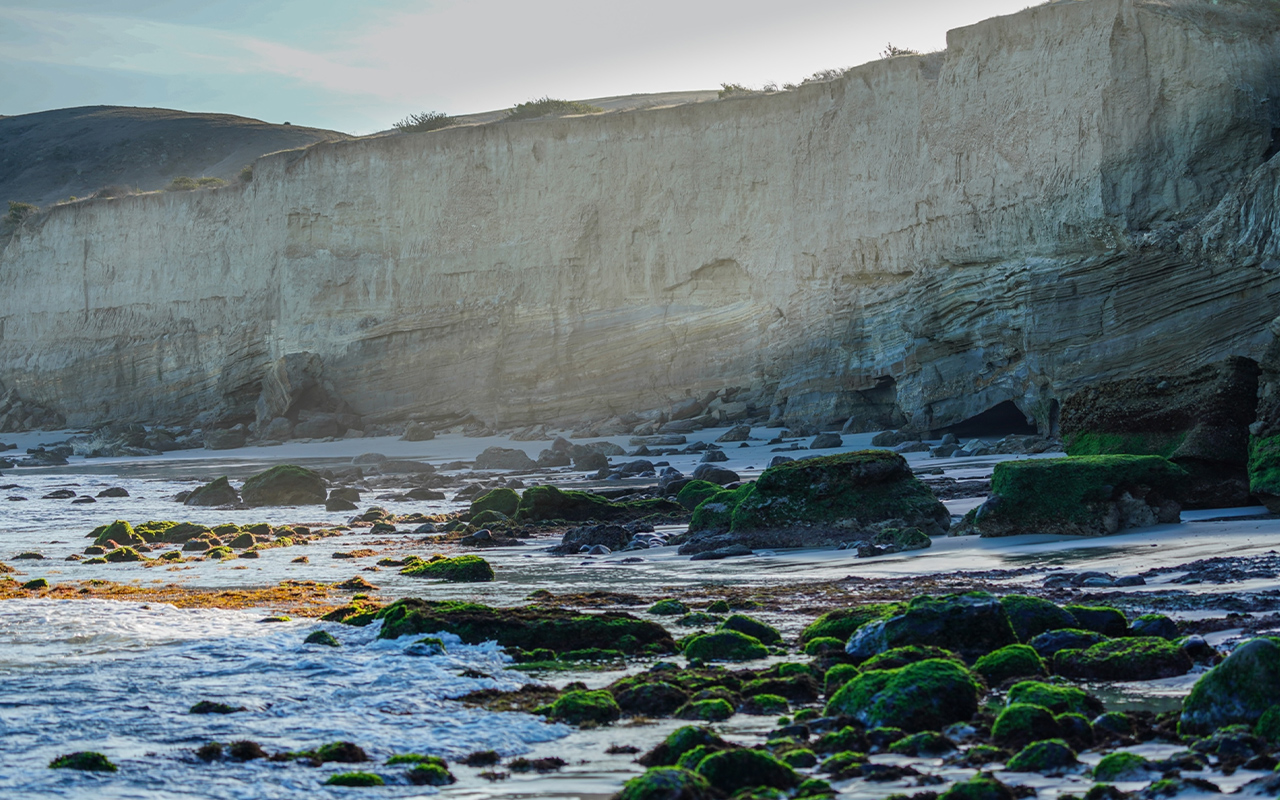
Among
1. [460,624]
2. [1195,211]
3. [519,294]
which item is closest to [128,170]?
[519,294]

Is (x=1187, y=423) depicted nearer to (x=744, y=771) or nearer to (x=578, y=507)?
(x=578, y=507)

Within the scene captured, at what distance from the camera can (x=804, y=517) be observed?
11.8 m

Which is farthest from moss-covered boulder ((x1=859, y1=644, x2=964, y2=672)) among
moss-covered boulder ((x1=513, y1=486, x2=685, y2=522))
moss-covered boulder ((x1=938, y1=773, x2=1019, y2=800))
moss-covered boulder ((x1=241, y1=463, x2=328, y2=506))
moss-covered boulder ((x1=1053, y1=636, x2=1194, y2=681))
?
moss-covered boulder ((x1=241, y1=463, x2=328, y2=506))

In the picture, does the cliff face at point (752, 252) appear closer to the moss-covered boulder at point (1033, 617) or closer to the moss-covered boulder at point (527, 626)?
the moss-covered boulder at point (1033, 617)

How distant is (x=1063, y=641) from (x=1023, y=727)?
5.20ft

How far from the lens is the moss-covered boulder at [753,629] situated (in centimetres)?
690

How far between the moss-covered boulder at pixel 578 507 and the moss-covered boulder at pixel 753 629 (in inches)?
314

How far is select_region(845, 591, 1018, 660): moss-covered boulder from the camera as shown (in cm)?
622

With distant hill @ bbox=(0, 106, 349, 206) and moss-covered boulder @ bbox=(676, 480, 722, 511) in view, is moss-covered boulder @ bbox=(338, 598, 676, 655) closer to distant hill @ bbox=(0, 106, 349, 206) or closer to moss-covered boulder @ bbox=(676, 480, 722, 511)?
moss-covered boulder @ bbox=(676, 480, 722, 511)

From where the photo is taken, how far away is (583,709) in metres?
→ 5.55

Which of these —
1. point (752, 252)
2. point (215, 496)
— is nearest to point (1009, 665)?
point (215, 496)

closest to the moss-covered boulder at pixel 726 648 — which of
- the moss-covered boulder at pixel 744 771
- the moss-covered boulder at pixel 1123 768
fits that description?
the moss-covered boulder at pixel 744 771

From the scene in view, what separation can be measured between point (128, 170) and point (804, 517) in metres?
81.0

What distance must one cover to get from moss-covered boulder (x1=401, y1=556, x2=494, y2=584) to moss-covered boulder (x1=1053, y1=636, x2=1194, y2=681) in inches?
227
